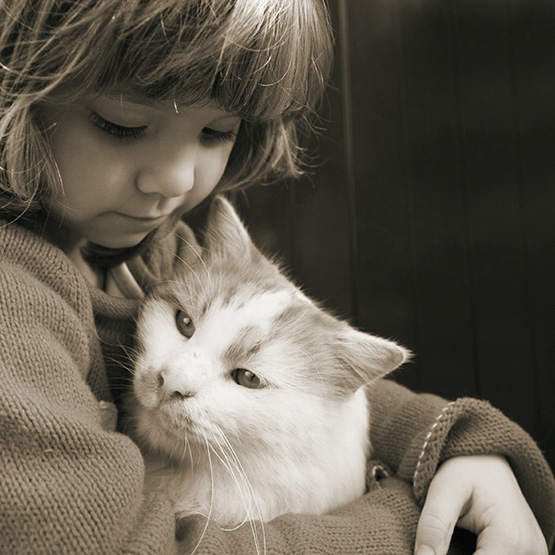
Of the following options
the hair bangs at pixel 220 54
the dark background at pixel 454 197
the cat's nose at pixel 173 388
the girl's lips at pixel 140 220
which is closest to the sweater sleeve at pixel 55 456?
the cat's nose at pixel 173 388

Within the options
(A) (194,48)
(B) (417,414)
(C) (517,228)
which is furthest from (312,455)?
(C) (517,228)

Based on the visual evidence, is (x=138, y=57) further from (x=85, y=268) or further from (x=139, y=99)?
(x=85, y=268)

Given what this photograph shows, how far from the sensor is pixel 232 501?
98 centimetres

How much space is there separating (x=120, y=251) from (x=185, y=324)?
224 mm

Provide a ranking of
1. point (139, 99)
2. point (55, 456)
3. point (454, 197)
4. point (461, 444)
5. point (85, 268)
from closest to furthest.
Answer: point (55, 456) → point (139, 99) → point (461, 444) → point (85, 268) → point (454, 197)

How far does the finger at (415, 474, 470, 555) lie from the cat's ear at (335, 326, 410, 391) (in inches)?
8.0

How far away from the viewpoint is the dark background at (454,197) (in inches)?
70.2

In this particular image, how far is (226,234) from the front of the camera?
1.25 m

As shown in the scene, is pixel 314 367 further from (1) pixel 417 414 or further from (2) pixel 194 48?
(2) pixel 194 48

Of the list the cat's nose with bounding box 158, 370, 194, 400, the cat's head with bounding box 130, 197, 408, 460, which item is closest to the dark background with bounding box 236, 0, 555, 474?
the cat's head with bounding box 130, 197, 408, 460

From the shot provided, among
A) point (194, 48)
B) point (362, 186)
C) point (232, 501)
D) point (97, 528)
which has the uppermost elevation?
point (194, 48)

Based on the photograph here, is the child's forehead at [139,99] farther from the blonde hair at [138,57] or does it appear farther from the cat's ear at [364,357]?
the cat's ear at [364,357]

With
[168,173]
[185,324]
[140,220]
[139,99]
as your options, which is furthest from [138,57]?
[185,324]

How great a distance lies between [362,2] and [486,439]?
1235 millimetres
